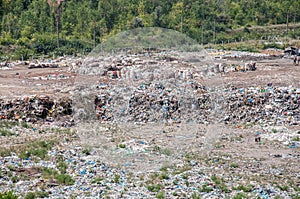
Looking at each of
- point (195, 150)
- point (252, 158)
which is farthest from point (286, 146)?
point (195, 150)

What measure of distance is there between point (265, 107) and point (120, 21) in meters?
28.3

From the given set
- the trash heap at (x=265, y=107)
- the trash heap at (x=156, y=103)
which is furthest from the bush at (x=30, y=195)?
the trash heap at (x=265, y=107)

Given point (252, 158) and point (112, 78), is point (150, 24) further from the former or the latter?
point (252, 158)

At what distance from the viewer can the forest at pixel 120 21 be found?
36469 millimetres

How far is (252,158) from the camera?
1083 centimetres

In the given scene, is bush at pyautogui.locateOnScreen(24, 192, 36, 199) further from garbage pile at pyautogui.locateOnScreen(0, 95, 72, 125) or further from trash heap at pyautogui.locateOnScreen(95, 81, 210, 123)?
garbage pile at pyautogui.locateOnScreen(0, 95, 72, 125)

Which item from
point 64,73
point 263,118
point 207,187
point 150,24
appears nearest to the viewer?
point 207,187

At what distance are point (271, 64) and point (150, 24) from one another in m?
14.5

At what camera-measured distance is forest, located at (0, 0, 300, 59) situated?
120ft

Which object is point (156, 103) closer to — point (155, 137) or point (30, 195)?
point (155, 137)

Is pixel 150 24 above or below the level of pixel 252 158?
above

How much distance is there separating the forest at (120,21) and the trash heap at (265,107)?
811 inches

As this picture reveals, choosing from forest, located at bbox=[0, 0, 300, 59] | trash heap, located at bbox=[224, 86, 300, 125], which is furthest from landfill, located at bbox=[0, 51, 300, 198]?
forest, located at bbox=[0, 0, 300, 59]

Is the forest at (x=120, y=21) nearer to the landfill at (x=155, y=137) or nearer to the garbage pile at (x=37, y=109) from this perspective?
the garbage pile at (x=37, y=109)
